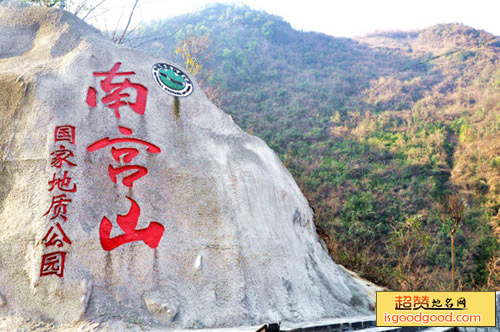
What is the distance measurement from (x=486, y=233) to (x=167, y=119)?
9963 mm

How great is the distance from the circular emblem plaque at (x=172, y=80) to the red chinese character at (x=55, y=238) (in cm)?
200

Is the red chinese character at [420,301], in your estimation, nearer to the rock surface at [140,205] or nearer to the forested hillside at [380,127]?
the rock surface at [140,205]

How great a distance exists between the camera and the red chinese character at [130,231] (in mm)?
3660

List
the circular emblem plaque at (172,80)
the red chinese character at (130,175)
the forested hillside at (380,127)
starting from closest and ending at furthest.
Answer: the red chinese character at (130,175) < the circular emblem plaque at (172,80) < the forested hillside at (380,127)

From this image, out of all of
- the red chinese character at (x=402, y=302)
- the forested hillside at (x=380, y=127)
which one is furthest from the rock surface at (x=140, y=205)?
the forested hillside at (x=380, y=127)

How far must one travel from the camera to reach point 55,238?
3520 mm

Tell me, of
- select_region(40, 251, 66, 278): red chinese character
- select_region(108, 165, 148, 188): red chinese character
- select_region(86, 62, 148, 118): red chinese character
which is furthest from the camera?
select_region(86, 62, 148, 118): red chinese character

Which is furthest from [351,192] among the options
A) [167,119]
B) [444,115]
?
[167,119]

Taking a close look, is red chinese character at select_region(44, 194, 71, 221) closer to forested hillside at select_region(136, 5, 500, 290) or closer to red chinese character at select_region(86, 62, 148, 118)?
red chinese character at select_region(86, 62, 148, 118)

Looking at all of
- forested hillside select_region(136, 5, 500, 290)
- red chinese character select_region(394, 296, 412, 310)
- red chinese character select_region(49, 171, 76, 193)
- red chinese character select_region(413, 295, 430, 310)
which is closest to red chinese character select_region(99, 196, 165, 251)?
→ red chinese character select_region(49, 171, 76, 193)

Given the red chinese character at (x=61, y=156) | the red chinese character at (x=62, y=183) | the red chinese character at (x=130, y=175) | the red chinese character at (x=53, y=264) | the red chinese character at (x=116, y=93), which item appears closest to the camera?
the red chinese character at (x=53, y=264)

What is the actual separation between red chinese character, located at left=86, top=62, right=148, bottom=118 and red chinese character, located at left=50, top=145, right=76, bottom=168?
635 mm

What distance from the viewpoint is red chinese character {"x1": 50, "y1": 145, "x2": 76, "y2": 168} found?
12.7ft

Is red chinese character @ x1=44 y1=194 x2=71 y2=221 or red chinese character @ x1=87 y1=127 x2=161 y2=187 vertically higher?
red chinese character @ x1=87 y1=127 x2=161 y2=187
